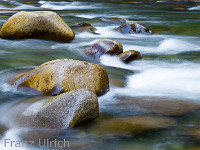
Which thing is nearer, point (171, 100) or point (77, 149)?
point (77, 149)

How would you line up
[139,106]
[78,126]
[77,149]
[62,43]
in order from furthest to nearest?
[62,43], [139,106], [78,126], [77,149]

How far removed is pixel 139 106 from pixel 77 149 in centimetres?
128

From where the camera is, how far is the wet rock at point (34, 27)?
25.1 feet

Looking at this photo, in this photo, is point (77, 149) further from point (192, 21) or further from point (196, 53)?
point (192, 21)

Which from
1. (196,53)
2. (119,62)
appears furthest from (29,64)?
(196,53)

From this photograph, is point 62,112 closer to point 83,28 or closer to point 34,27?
point 34,27

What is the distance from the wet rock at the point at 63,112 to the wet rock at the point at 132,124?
208mm

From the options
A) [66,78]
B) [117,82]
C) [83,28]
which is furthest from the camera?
[83,28]

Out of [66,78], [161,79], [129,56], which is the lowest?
[161,79]

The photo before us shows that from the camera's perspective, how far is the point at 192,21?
11750mm

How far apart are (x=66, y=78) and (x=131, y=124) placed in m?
1.21

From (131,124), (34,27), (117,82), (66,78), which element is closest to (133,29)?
(34,27)

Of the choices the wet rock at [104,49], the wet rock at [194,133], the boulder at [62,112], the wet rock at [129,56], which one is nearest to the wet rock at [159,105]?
the wet rock at [194,133]

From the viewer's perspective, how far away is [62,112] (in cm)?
345
